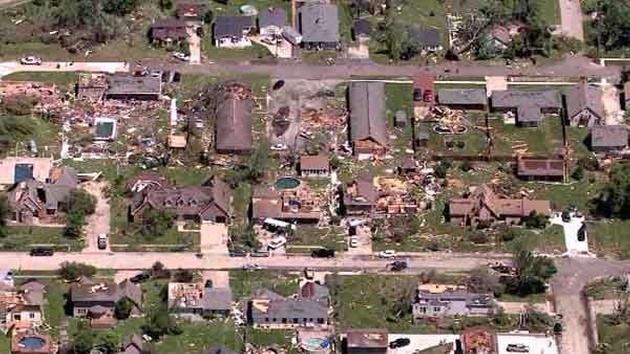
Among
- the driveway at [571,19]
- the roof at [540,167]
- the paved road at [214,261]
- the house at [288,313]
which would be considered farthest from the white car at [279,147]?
the driveway at [571,19]

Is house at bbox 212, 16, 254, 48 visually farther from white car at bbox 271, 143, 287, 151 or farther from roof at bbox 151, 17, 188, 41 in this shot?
white car at bbox 271, 143, 287, 151

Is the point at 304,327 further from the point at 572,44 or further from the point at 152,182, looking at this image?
the point at 572,44

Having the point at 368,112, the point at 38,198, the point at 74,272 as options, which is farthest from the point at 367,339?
the point at 38,198

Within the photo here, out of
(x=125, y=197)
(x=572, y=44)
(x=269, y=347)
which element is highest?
(x=572, y=44)

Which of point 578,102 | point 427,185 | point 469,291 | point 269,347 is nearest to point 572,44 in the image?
point 578,102

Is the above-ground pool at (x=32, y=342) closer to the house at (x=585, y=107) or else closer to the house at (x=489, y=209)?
the house at (x=489, y=209)

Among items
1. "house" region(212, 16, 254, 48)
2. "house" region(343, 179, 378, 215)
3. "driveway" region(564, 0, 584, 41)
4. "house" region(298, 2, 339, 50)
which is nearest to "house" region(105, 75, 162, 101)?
"house" region(212, 16, 254, 48)
